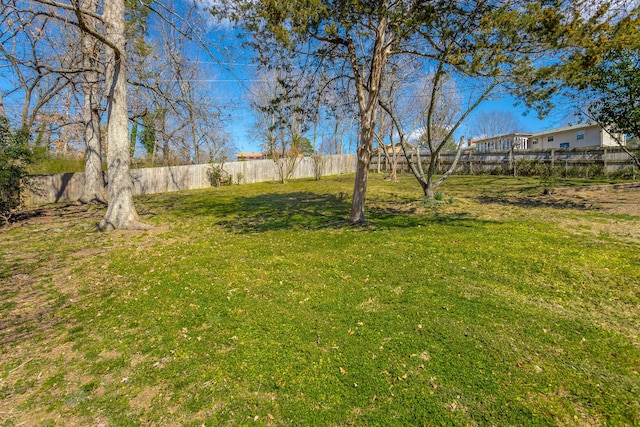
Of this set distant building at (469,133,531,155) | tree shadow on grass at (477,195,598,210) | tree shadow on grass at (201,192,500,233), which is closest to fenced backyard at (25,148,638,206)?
tree shadow on grass at (201,192,500,233)

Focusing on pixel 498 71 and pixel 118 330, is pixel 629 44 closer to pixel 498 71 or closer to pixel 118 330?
pixel 498 71

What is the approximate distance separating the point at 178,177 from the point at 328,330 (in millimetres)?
17387

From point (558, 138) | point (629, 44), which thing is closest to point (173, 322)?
point (629, 44)

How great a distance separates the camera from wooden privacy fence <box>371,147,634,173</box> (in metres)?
13.3

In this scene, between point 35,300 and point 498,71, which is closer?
point 35,300

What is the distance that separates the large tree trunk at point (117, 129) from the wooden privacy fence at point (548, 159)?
17.4 meters

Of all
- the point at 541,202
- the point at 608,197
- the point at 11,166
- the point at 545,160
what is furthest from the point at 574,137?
the point at 11,166

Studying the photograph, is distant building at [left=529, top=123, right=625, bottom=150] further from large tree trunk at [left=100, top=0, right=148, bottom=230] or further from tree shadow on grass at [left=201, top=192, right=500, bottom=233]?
large tree trunk at [left=100, top=0, right=148, bottom=230]

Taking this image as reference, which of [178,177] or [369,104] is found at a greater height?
[369,104]

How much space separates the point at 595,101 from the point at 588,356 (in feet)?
26.2

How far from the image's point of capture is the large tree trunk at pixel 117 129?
20.7 ft

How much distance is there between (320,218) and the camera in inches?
311

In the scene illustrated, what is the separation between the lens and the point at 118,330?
2939 mm

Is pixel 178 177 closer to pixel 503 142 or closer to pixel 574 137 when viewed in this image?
pixel 574 137
